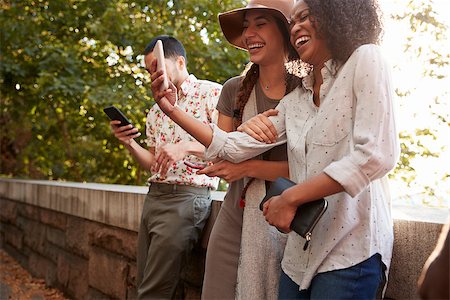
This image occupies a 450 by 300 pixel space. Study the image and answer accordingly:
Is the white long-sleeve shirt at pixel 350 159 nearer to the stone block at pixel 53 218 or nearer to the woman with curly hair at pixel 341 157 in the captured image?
the woman with curly hair at pixel 341 157

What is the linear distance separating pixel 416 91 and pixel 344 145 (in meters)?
3.23

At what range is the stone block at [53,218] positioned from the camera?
21.2 feet

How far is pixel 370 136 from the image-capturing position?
1886 mm

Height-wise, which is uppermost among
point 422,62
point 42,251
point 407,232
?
point 422,62

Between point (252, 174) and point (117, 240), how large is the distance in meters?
2.48

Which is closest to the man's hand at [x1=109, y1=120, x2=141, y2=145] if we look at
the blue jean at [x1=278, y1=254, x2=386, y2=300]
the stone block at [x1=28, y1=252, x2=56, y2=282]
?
the blue jean at [x1=278, y1=254, x2=386, y2=300]

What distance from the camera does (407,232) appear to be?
7.46 ft

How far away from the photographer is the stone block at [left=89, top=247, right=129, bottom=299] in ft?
15.3

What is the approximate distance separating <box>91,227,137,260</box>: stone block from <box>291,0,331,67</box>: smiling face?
2559 mm

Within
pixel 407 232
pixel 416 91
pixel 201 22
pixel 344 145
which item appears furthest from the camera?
pixel 201 22

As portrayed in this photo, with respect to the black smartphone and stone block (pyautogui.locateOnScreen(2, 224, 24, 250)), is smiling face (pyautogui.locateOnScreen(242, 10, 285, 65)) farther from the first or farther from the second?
stone block (pyautogui.locateOnScreen(2, 224, 24, 250))

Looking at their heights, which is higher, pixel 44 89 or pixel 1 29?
pixel 1 29

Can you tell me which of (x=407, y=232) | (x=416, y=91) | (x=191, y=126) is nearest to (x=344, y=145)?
(x=407, y=232)

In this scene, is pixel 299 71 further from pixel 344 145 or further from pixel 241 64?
pixel 241 64
